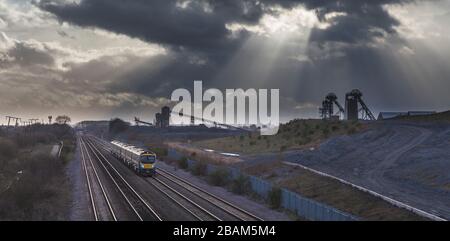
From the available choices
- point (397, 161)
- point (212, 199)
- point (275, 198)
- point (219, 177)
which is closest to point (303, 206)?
point (275, 198)

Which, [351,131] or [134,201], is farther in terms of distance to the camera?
[351,131]

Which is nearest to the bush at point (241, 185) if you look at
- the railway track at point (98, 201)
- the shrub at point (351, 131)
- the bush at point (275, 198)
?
the bush at point (275, 198)

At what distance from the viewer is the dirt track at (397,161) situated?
3231 cm

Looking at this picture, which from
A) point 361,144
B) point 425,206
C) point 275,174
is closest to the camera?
point 425,206

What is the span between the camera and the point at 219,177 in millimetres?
44938

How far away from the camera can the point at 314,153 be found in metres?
53.8

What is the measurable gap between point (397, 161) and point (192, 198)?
71.3ft

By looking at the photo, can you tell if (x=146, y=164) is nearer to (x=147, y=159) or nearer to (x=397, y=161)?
(x=147, y=159)

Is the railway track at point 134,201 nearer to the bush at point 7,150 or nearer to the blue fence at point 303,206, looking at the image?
the blue fence at point 303,206

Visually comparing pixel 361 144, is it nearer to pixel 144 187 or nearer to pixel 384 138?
pixel 384 138

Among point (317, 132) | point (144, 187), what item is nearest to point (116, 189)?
point (144, 187)

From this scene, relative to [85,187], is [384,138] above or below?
above

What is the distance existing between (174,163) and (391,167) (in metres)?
34.7

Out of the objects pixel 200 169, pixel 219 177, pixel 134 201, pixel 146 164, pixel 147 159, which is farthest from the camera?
pixel 200 169
